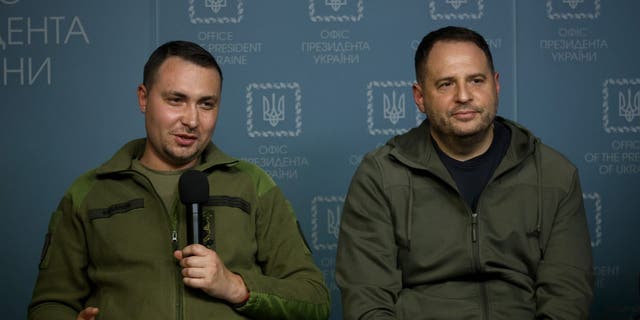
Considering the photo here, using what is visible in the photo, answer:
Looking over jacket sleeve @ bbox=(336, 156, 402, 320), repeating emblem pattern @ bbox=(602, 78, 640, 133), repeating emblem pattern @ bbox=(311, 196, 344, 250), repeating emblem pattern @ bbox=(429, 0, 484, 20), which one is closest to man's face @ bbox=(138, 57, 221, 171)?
jacket sleeve @ bbox=(336, 156, 402, 320)

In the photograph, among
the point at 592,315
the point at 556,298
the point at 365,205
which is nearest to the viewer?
the point at 556,298

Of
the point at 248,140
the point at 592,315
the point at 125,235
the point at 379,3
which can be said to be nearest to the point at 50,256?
the point at 125,235

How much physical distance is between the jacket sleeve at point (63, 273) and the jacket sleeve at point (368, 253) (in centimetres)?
70

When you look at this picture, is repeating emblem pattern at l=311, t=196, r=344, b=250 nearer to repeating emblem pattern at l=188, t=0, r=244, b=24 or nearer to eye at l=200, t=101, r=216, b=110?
repeating emblem pattern at l=188, t=0, r=244, b=24

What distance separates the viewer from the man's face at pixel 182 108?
2.18 meters

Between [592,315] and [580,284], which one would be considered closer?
[580,284]

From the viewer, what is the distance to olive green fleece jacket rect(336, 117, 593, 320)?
7.03 ft

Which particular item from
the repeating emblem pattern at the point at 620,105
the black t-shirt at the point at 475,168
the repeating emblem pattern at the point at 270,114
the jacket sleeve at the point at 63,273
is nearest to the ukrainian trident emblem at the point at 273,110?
the repeating emblem pattern at the point at 270,114

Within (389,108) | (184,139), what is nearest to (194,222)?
(184,139)

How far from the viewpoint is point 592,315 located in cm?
323

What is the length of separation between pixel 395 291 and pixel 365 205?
0.25m

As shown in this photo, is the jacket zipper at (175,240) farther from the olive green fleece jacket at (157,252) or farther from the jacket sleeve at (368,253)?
the jacket sleeve at (368,253)

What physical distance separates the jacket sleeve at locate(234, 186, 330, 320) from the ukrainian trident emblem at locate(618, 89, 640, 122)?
164 centimetres

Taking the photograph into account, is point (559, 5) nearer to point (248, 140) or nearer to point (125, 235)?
point (248, 140)
